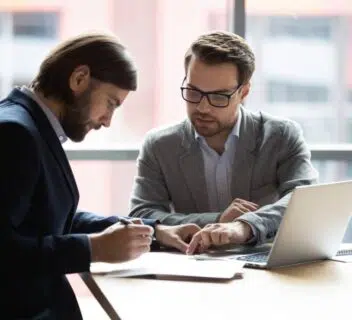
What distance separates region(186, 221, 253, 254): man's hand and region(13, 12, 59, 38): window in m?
1.53

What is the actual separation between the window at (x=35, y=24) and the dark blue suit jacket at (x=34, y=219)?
5.00 feet

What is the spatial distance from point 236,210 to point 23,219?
82 cm

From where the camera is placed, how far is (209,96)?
8.65 feet

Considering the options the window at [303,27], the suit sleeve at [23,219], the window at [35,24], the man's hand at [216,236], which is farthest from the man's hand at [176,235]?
the window at [303,27]

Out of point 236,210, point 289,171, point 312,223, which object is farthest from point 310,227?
point 289,171

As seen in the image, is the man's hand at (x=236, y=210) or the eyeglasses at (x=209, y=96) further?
the eyeglasses at (x=209, y=96)

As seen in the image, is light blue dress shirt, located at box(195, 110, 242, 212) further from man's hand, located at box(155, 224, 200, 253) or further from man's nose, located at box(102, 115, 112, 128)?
man's nose, located at box(102, 115, 112, 128)

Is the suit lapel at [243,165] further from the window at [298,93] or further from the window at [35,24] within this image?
the window at [35,24]

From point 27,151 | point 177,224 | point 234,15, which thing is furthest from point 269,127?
point 27,151

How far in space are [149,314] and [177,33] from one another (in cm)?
205

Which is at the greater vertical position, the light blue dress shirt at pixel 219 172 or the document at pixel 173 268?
the light blue dress shirt at pixel 219 172

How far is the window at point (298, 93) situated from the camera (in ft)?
12.1

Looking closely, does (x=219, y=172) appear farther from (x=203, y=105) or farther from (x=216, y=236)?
(x=216, y=236)

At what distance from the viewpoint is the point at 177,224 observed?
99.3 inches
